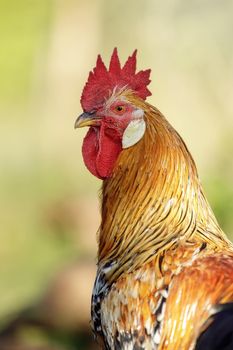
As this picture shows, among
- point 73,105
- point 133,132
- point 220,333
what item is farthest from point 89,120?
point 73,105

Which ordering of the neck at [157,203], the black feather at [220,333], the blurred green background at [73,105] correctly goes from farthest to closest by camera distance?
the blurred green background at [73,105] < the neck at [157,203] < the black feather at [220,333]

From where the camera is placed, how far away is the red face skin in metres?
4.17

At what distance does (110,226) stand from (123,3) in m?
7.53

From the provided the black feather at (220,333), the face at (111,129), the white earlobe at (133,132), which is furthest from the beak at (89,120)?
the black feather at (220,333)

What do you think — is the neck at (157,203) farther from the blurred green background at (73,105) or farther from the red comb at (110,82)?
the blurred green background at (73,105)

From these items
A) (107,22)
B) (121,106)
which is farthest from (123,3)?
(121,106)

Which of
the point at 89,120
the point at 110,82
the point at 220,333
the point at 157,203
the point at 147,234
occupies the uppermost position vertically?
the point at 110,82

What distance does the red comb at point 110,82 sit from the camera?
427cm

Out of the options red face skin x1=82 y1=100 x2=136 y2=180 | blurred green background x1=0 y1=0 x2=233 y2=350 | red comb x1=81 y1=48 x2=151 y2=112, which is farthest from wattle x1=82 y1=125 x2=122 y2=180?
blurred green background x1=0 y1=0 x2=233 y2=350

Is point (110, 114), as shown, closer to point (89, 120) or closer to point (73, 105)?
point (89, 120)

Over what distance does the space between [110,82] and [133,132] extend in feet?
Result: 0.92

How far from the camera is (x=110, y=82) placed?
429cm

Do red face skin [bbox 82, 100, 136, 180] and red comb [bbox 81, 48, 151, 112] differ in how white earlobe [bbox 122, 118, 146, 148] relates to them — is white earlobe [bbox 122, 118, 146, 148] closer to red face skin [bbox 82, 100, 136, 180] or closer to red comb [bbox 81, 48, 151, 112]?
red face skin [bbox 82, 100, 136, 180]

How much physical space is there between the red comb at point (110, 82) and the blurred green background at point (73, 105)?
3408 mm
